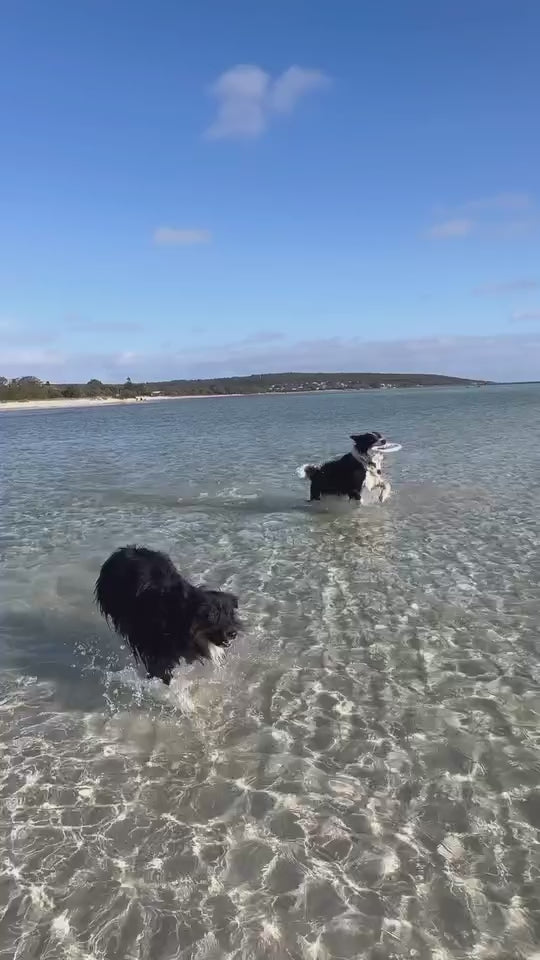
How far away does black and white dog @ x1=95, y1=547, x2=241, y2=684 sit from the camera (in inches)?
184

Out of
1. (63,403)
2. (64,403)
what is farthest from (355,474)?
(64,403)

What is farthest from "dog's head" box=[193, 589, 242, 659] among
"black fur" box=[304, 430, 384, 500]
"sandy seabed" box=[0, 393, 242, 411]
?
"sandy seabed" box=[0, 393, 242, 411]

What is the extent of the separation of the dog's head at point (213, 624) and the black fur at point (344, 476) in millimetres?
7079

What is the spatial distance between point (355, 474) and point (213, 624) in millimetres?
7310

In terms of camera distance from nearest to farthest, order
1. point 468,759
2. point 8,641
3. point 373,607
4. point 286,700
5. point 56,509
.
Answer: point 468,759, point 286,700, point 8,641, point 373,607, point 56,509

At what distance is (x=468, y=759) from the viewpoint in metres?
4.03

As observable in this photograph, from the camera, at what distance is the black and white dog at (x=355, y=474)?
11.7 m

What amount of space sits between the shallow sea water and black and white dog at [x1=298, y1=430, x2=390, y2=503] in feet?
8.93

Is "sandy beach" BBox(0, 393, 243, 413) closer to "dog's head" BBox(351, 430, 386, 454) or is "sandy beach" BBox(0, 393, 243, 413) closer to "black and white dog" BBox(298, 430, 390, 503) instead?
"black and white dog" BBox(298, 430, 390, 503)

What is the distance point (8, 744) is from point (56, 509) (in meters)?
8.33

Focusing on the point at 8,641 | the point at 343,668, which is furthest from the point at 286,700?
the point at 8,641

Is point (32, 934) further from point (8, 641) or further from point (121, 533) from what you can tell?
point (121, 533)

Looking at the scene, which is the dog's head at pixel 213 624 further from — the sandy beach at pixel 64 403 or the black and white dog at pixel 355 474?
the sandy beach at pixel 64 403

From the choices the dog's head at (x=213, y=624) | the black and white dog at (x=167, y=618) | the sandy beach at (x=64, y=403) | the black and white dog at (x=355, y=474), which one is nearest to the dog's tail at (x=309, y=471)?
the black and white dog at (x=355, y=474)
